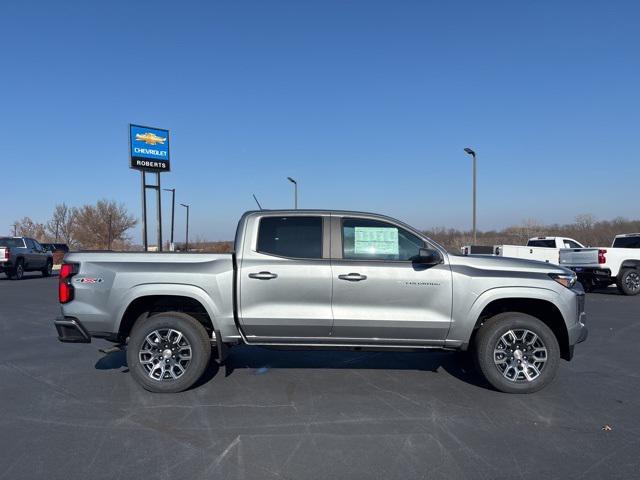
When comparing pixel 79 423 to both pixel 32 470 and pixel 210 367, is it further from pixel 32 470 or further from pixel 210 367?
pixel 210 367

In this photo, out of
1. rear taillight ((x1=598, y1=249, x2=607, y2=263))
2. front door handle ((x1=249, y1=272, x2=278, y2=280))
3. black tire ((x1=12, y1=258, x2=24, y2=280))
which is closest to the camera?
front door handle ((x1=249, y1=272, x2=278, y2=280))

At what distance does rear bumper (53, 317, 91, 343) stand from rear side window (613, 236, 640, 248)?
55.0ft

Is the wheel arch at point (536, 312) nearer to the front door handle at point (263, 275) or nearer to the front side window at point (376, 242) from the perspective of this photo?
the front side window at point (376, 242)

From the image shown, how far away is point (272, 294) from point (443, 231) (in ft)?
176

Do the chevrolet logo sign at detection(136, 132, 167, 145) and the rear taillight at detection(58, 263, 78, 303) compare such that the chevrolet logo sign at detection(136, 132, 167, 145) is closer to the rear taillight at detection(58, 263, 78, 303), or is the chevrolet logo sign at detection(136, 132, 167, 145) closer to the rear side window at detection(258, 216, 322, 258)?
the rear taillight at detection(58, 263, 78, 303)

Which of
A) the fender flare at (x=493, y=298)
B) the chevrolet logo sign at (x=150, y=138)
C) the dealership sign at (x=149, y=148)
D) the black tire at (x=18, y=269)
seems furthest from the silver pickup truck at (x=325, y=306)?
the chevrolet logo sign at (x=150, y=138)

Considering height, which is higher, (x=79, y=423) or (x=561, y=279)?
(x=561, y=279)

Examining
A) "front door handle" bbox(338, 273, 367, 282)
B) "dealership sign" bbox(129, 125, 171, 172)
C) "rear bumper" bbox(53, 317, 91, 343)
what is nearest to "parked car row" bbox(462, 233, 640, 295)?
"front door handle" bbox(338, 273, 367, 282)

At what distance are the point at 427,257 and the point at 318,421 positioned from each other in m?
1.96

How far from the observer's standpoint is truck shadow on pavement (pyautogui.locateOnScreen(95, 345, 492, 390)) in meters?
5.81

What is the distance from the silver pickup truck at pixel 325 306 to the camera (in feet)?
16.2

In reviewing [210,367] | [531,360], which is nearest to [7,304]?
[210,367]

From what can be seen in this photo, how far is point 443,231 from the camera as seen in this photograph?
185ft

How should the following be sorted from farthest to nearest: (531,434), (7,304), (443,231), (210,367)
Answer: (443,231)
(7,304)
(210,367)
(531,434)
